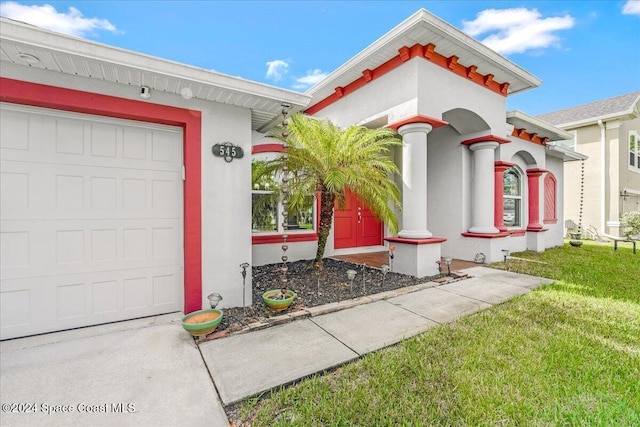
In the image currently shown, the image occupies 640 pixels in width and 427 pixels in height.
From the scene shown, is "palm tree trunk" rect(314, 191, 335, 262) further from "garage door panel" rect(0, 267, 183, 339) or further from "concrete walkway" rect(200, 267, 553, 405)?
"garage door panel" rect(0, 267, 183, 339)

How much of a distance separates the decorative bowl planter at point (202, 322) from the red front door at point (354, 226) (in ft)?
17.1

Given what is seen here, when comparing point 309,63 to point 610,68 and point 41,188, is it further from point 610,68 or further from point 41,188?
point 610,68

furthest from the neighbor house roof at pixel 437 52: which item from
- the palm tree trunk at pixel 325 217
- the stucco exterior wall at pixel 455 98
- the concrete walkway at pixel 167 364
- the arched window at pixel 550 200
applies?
the concrete walkway at pixel 167 364

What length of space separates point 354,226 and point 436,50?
5.09m

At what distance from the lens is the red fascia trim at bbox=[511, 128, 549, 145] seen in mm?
8814

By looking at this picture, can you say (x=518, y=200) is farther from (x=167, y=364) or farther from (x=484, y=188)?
(x=167, y=364)

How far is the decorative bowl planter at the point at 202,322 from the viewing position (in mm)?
2977

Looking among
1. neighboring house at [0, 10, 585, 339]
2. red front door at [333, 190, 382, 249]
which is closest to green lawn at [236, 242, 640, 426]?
neighboring house at [0, 10, 585, 339]

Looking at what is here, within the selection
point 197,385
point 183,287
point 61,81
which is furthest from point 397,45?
point 197,385

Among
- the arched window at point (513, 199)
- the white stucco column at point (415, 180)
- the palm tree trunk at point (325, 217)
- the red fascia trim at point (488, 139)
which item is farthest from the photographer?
the arched window at point (513, 199)

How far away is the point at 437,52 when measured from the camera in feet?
19.5

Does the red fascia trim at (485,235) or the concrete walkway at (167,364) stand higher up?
the red fascia trim at (485,235)

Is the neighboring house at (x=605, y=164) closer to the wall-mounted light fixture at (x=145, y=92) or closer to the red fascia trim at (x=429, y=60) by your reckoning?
the red fascia trim at (x=429, y=60)

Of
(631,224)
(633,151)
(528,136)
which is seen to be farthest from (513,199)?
(633,151)
